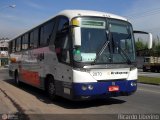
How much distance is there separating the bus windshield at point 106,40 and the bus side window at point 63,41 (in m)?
0.59

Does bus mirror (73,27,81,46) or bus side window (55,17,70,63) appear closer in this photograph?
bus mirror (73,27,81,46)

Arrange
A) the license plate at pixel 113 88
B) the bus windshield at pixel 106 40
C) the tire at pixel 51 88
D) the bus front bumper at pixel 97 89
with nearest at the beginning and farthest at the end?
1. the bus front bumper at pixel 97 89
2. the bus windshield at pixel 106 40
3. the license plate at pixel 113 88
4. the tire at pixel 51 88

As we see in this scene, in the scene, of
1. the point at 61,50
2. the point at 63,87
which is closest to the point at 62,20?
the point at 61,50

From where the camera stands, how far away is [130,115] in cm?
966

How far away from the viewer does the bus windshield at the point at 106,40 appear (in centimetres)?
1098

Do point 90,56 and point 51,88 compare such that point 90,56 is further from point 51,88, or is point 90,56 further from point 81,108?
point 51,88

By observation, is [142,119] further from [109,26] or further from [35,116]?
[109,26]

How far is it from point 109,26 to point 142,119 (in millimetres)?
3811

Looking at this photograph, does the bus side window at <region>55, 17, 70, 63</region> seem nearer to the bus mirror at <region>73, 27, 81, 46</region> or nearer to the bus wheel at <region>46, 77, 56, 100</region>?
the bus mirror at <region>73, 27, 81, 46</region>

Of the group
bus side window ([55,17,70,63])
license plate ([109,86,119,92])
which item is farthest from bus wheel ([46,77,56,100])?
license plate ([109,86,119,92])

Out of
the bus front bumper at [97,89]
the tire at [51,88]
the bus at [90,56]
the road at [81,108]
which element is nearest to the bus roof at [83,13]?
the bus at [90,56]

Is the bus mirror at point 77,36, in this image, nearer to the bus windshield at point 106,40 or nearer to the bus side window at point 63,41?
the bus windshield at point 106,40

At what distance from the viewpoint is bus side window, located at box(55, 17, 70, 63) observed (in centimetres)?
1137

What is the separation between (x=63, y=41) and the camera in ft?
38.4
